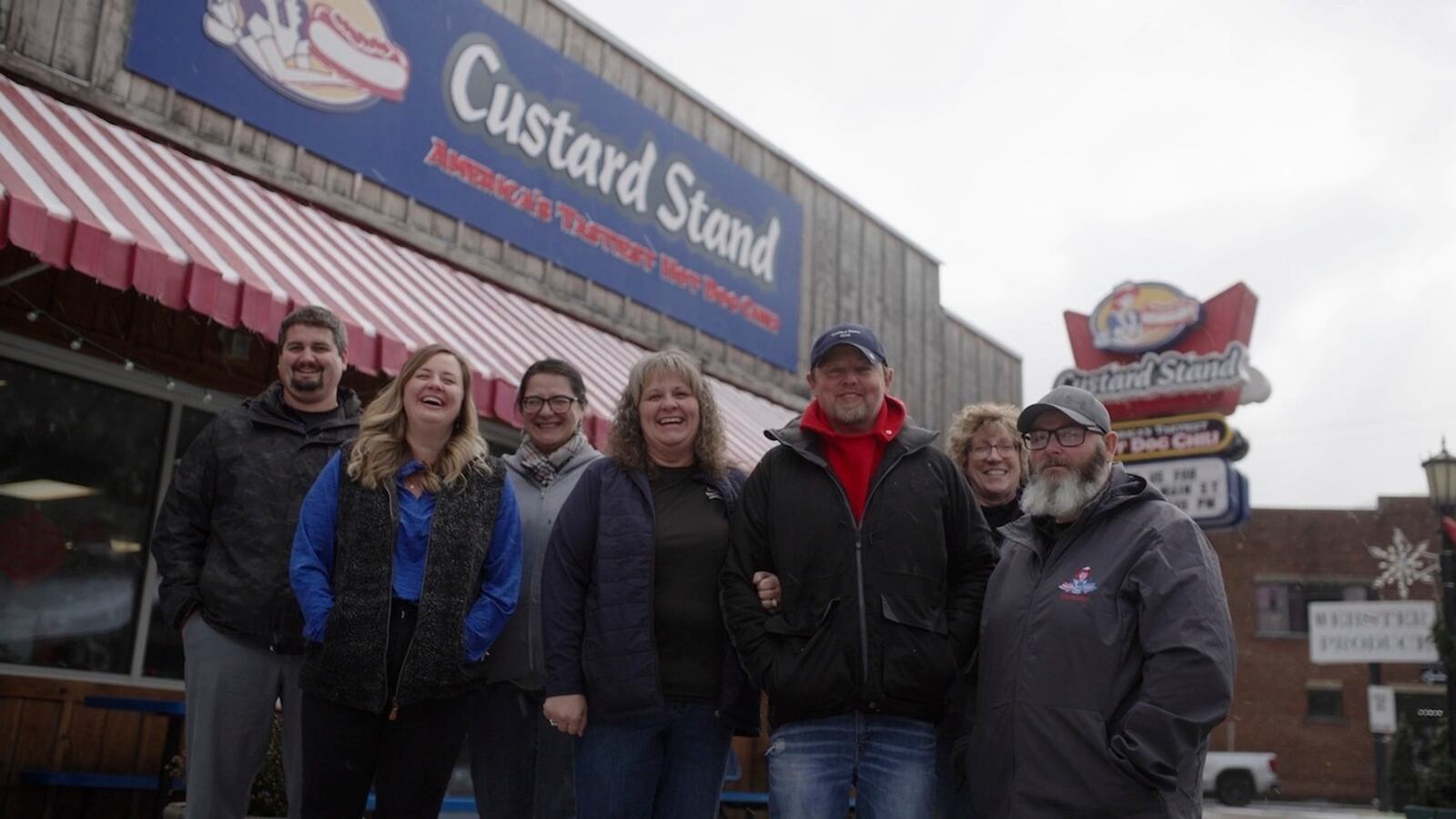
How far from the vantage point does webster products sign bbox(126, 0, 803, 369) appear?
757 centimetres

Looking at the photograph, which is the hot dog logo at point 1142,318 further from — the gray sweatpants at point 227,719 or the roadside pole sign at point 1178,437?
the gray sweatpants at point 227,719

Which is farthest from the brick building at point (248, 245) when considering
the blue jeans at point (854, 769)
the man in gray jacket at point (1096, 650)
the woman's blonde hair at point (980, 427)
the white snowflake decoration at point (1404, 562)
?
the white snowflake decoration at point (1404, 562)

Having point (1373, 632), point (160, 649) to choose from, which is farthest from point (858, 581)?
point (1373, 632)

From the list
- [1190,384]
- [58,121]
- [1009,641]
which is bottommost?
[1009,641]

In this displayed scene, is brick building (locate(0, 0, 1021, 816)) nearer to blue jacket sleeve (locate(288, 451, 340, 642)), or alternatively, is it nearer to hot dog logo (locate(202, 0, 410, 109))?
hot dog logo (locate(202, 0, 410, 109))

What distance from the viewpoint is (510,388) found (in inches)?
279

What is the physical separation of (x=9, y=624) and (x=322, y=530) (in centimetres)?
367

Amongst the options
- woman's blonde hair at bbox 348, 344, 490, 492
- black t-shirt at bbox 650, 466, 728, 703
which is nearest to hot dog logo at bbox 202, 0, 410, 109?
woman's blonde hair at bbox 348, 344, 490, 492

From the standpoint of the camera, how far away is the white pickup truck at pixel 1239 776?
25219 mm

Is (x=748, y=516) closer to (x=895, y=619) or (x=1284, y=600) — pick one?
(x=895, y=619)

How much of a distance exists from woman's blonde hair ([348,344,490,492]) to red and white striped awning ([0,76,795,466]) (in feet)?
6.18

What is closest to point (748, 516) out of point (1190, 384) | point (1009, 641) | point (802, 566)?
point (802, 566)

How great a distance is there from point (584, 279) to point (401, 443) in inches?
246

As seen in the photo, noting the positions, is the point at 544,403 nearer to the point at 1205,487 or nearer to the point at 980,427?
the point at 980,427
